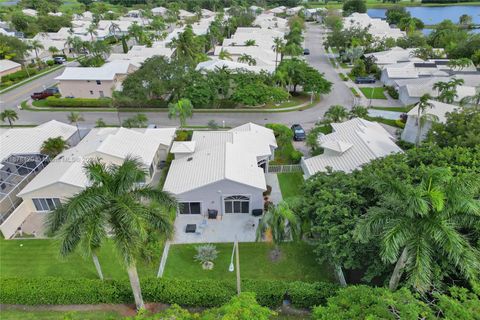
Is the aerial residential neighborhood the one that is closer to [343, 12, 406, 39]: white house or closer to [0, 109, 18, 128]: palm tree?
[0, 109, 18, 128]: palm tree

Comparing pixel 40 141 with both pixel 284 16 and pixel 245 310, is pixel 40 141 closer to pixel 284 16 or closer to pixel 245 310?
pixel 245 310

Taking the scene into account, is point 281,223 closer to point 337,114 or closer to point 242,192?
point 242,192

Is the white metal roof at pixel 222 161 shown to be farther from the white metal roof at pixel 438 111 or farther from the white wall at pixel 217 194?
the white metal roof at pixel 438 111

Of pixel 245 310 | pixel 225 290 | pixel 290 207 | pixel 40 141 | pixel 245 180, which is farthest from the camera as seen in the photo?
pixel 40 141

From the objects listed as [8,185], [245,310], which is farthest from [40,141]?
[245,310]

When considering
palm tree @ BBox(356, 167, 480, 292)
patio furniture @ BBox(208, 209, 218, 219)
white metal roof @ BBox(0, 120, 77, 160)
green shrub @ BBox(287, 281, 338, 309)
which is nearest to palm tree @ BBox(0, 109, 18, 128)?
white metal roof @ BBox(0, 120, 77, 160)

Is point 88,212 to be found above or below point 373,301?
above

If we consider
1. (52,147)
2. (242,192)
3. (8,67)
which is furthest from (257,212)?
(8,67)

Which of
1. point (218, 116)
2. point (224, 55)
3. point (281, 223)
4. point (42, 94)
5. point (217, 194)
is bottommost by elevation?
point (218, 116)
